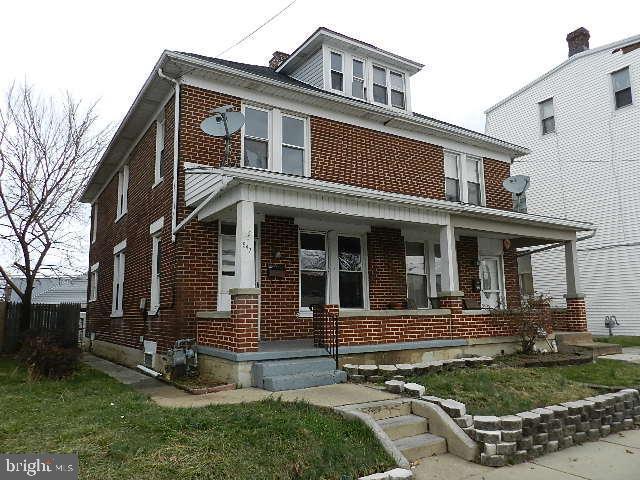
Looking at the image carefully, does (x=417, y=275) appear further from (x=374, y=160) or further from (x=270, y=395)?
(x=270, y=395)

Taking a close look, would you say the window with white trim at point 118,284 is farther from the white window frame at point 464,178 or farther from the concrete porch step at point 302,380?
the white window frame at point 464,178

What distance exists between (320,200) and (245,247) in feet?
6.15

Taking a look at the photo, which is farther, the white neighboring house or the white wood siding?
the white neighboring house

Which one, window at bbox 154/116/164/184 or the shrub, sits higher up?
window at bbox 154/116/164/184

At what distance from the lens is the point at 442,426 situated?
18.4 ft

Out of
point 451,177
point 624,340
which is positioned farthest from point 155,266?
point 624,340

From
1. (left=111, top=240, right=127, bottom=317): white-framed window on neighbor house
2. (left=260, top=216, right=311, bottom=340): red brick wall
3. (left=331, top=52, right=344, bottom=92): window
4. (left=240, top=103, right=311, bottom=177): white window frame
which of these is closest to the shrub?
(left=111, top=240, right=127, bottom=317): white-framed window on neighbor house

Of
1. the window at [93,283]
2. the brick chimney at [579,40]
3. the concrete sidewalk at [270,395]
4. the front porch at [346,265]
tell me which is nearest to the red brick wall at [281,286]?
the front porch at [346,265]

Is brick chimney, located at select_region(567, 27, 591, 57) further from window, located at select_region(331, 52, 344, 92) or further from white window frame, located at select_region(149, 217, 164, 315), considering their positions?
white window frame, located at select_region(149, 217, 164, 315)

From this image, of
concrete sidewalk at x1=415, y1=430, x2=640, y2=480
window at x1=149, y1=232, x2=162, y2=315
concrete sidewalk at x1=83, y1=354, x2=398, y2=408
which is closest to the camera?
concrete sidewalk at x1=415, y1=430, x2=640, y2=480

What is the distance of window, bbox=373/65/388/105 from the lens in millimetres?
13909

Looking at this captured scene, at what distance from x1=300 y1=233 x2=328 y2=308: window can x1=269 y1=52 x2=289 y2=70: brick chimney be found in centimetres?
763

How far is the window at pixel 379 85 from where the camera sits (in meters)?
13.9

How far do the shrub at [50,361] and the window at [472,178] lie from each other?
1104cm
